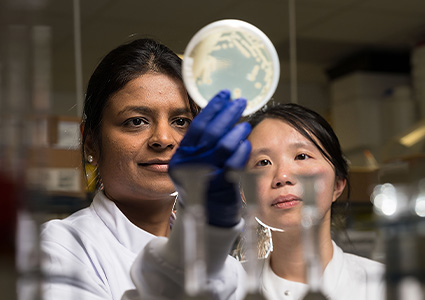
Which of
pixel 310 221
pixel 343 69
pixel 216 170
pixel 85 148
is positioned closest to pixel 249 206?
pixel 310 221

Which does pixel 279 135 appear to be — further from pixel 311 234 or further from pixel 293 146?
pixel 311 234

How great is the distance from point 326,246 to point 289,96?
1.78 meters

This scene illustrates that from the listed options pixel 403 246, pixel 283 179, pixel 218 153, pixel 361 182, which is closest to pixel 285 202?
pixel 283 179

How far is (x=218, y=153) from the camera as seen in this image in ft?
2.56

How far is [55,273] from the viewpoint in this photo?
2.39 feet

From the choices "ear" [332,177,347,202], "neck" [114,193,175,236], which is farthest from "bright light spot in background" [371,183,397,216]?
"ear" [332,177,347,202]

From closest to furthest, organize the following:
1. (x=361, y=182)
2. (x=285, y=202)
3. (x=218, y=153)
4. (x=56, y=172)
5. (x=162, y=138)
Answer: (x=218, y=153) → (x=162, y=138) → (x=285, y=202) → (x=56, y=172) → (x=361, y=182)

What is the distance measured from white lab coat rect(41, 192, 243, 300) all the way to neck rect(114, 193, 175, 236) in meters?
0.06

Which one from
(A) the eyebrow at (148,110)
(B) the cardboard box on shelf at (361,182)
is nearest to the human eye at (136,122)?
(A) the eyebrow at (148,110)

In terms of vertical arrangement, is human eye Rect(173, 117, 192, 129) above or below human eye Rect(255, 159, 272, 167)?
above

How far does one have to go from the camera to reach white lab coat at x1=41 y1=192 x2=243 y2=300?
83 cm

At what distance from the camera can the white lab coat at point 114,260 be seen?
83 centimetres

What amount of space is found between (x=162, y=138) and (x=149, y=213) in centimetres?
25

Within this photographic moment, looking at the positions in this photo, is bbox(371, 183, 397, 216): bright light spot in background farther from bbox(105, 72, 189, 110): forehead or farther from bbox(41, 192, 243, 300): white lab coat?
bbox(105, 72, 189, 110): forehead
